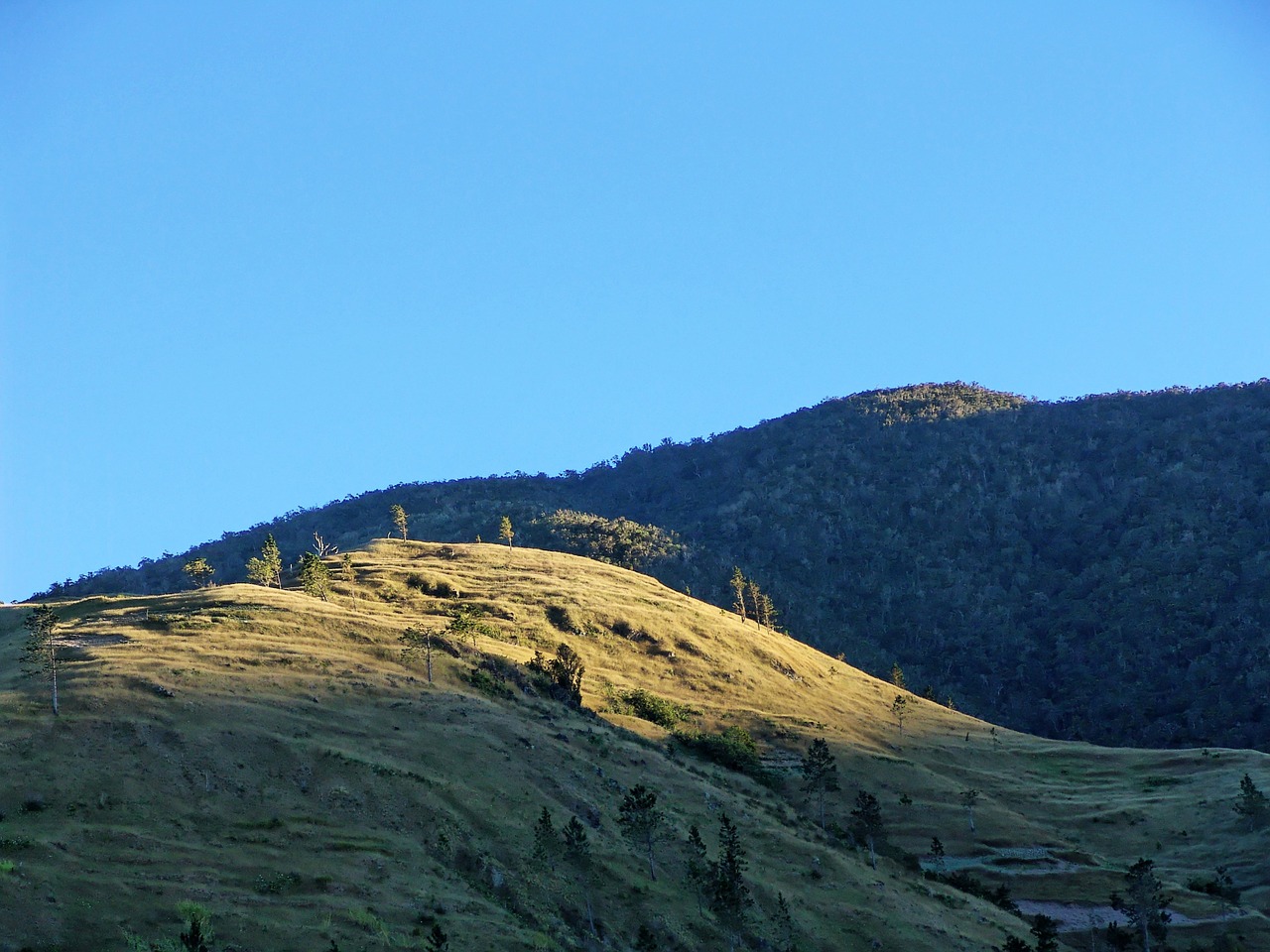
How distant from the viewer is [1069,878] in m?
102

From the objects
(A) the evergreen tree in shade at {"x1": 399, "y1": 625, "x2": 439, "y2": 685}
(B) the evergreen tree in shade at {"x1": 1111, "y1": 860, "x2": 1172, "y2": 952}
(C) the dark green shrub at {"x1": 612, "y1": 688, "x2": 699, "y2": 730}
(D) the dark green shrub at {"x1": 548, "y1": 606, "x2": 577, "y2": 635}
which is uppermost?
(D) the dark green shrub at {"x1": 548, "y1": 606, "x2": 577, "y2": 635}

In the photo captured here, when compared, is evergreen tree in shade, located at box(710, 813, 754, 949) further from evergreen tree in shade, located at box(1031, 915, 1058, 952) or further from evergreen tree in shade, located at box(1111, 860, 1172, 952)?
evergreen tree in shade, located at box(1111, 860, 1172, 952)

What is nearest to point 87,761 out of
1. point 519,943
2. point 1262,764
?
point 519,943

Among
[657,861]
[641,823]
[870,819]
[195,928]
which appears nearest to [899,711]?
[870,819]

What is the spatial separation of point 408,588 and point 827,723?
57.6 m

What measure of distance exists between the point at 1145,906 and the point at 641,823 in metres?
40.4

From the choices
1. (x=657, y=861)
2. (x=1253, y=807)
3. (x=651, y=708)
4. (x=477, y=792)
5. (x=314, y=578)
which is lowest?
(x=1253, y=807)

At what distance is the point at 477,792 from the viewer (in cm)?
7750

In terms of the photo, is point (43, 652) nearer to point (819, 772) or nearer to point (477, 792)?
point (477, 792)

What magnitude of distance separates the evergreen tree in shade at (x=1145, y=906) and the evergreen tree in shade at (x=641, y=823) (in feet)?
122

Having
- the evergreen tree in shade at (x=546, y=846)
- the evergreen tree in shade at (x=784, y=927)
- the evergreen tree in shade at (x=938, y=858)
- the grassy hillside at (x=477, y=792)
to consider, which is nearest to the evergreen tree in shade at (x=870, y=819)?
the grassy hillside at (x=477, y=792)

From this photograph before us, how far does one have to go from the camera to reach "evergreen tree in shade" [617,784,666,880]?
7519cm

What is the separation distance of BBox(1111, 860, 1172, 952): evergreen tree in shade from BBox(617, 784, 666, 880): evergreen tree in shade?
37.2 m

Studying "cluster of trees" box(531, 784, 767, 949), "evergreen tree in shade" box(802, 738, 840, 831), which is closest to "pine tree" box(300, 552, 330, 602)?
"evergreen tree in shade" box(802, 738, 840, 831)
